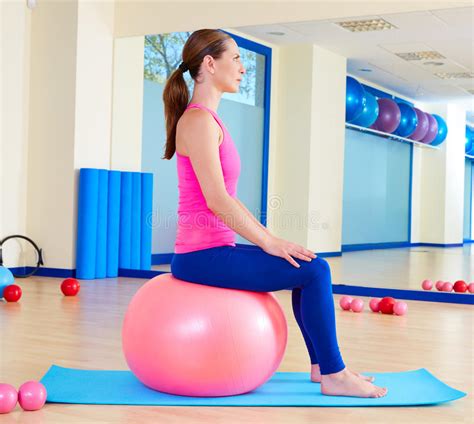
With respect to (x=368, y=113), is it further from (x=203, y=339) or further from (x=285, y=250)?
(x=203, y=339)

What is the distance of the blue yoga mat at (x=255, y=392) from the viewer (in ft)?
8.04

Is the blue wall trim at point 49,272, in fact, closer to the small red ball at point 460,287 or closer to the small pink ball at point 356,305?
the small pink ball at point 356,305

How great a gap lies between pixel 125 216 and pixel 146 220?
236 millimetres

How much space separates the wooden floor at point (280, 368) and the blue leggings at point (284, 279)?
0.20m

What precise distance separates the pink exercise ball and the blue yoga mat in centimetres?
6

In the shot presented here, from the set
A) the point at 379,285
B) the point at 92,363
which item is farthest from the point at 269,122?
the point at 92,363

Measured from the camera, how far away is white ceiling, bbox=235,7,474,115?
643 centimetres

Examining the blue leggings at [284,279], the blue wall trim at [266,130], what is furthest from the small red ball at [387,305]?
the blue wall trim at [266,130]

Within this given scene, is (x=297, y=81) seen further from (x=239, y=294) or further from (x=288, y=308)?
(x=239, y=294)

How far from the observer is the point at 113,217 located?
256 inches

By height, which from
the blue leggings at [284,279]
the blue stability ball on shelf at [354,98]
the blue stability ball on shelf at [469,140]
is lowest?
the blue leggings at [284,279]

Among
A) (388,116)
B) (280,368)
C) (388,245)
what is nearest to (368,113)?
(388,116)

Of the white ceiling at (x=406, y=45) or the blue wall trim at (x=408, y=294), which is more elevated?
the white ceiling at (x=406, y=45)

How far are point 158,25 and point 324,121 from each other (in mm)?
2547
